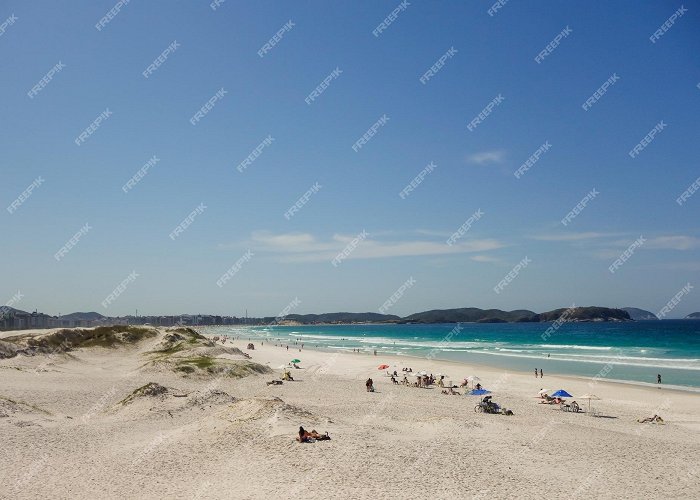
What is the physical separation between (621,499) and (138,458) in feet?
49.8

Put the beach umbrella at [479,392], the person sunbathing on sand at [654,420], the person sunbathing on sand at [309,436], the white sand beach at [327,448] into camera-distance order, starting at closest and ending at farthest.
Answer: the white sand beach at [327,448]
the person sunbathing on sand at [309,436]
the person sunbathing on sand at [654,420]
the beach umbrella at [479,392]

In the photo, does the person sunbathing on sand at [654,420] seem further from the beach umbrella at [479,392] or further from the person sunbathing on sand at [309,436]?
the person sunbathing on sand at [309,436]

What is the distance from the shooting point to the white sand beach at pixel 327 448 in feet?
48.0

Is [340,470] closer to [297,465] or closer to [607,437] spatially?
[297,465]

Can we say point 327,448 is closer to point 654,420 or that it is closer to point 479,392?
point 654,420

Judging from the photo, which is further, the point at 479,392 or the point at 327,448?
the point at 479,392

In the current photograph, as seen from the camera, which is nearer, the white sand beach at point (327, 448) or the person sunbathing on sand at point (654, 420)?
the white sand beach at point (327, 448)

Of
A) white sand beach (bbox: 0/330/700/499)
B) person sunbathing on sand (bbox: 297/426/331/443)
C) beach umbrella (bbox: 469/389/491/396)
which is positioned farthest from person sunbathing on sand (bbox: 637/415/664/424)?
person sunbathing on sand (bbox: 297/426/331/443)

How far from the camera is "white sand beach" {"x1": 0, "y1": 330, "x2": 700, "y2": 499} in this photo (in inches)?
576

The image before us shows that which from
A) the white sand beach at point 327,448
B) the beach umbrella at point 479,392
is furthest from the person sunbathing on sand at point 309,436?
the beach umbrella at point 479,392

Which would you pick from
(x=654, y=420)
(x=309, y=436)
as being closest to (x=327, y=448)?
(x=309, y=436)

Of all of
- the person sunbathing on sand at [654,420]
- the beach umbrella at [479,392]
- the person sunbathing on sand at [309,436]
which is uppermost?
the person sunbathing on sand at [309,436]

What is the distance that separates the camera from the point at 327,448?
17.1 meters

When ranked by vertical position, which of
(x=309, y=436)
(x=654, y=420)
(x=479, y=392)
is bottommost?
(x=654, y=420)
